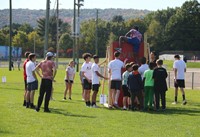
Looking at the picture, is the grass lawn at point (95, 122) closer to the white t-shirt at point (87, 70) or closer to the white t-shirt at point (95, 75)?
the white t-shirt at point (95, 75)

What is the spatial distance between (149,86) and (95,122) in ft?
13.8

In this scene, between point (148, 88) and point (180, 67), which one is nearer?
point (148, 88)

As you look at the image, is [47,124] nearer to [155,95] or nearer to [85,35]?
[155,95]

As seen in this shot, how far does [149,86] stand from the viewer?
17750 mm

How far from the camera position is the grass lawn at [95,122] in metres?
12.2

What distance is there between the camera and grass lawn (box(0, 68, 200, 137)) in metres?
12.2

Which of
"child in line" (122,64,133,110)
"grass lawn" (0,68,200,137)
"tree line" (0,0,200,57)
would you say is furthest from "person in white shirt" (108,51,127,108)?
"tree line" (0,0,200,57)

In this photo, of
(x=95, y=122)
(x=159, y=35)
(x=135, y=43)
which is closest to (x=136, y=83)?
(x=135, y=43)

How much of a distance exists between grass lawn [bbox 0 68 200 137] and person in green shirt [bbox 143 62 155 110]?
0.83 meters

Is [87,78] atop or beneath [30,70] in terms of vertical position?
beneath

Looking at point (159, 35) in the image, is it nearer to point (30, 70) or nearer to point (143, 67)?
point (143, 67)

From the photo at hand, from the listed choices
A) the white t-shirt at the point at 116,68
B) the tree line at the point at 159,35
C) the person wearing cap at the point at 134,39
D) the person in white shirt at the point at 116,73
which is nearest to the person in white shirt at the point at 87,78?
the person in white shirt at the point at 116,73

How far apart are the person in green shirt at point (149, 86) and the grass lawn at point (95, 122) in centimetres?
83

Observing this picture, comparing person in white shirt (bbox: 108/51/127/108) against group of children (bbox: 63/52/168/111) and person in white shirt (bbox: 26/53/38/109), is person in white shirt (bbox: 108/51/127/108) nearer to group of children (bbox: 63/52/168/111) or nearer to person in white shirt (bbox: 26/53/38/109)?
group of children (bbox: 63/52/168/111)
